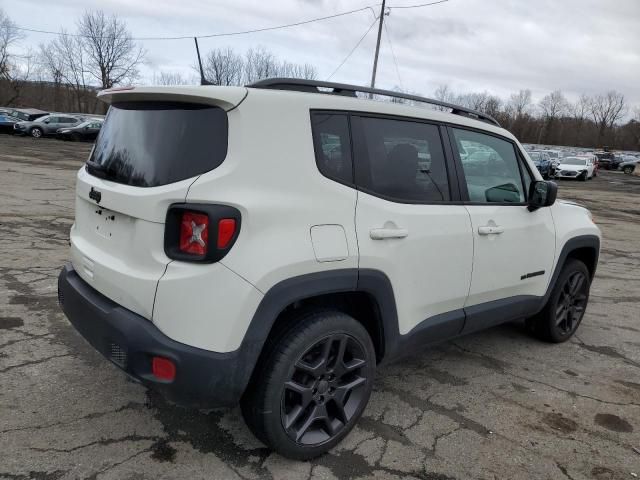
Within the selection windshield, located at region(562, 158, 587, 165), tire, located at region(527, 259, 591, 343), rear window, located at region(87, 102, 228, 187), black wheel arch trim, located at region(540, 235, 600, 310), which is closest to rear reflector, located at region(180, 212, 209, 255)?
rear window, located at region(87, 102, 228, 187)

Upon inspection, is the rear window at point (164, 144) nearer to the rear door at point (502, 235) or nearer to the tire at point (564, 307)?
the rear door at point (502, 235)

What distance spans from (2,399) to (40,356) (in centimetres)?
56

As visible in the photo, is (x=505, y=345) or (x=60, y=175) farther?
(x=60, y=175)

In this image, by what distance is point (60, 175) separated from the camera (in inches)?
570

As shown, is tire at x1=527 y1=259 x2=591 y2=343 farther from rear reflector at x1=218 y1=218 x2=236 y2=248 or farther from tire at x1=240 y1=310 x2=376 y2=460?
rear reflector at x1=218 y1=218 x2=236 y2=248

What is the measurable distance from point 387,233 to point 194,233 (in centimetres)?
101

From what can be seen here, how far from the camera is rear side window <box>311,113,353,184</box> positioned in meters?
2.55

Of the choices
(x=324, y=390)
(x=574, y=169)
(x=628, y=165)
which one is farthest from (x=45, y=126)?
(x=628, y=165)

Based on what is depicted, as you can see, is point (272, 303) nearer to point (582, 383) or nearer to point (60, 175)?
point (582, 383)

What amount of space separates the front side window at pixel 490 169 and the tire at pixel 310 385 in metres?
1.33

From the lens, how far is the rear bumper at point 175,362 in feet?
7.23

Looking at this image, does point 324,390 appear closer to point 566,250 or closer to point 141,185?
point 141,185

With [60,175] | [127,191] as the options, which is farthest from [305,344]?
[60,175]

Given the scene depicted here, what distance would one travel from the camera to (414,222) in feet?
9.36
